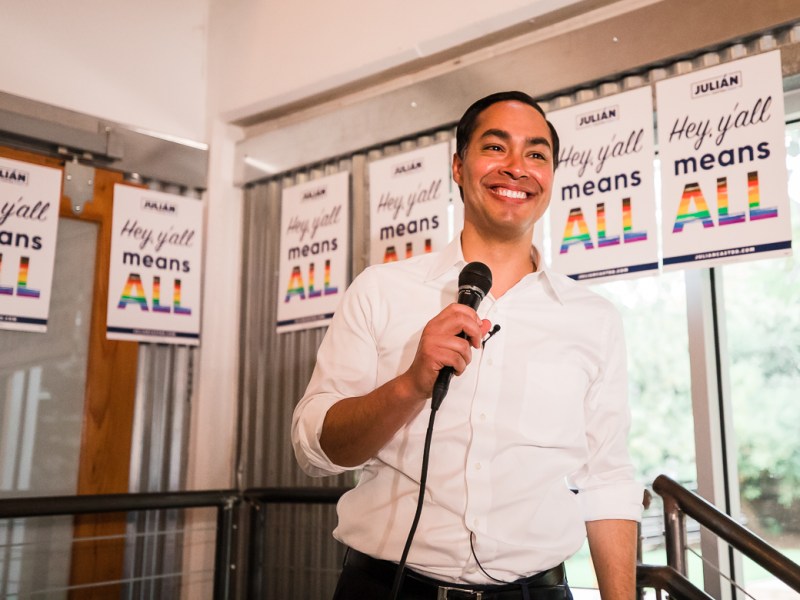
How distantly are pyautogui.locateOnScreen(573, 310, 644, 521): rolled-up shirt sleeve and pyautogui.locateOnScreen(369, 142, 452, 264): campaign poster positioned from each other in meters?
1.66

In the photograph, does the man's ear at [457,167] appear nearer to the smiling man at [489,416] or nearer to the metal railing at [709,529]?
the smiling man at [489,416]

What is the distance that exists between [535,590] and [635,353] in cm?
172

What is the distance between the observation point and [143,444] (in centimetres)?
386

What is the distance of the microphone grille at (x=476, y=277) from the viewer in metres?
1.46

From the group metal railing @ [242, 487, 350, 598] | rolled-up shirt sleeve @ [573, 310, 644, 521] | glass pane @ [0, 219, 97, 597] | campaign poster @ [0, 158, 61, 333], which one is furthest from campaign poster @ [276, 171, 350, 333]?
rolled-up shirt sleeve @ [573, 310, 644, 521]

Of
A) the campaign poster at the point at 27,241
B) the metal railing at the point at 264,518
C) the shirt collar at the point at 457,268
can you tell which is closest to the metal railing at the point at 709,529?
the metal railing at the point at 264,518

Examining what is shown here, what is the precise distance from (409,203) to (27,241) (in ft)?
5.56

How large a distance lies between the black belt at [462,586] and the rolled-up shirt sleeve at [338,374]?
0.63ft

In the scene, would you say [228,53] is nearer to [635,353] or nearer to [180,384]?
[180,384]

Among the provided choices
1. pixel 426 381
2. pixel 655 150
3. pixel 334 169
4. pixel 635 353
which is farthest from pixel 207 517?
pixel 426 381

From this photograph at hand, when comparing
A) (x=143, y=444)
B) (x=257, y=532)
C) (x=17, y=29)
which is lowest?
(x=257, y=532)

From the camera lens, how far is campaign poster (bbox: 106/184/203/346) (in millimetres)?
3859

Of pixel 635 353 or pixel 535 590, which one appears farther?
pixel 635 353

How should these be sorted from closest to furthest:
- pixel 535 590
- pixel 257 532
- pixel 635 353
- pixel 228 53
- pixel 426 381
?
pixel 426 381 < pixel 535 590 < pixel 635 353 < pixel 257 532 < pixel 228 53
